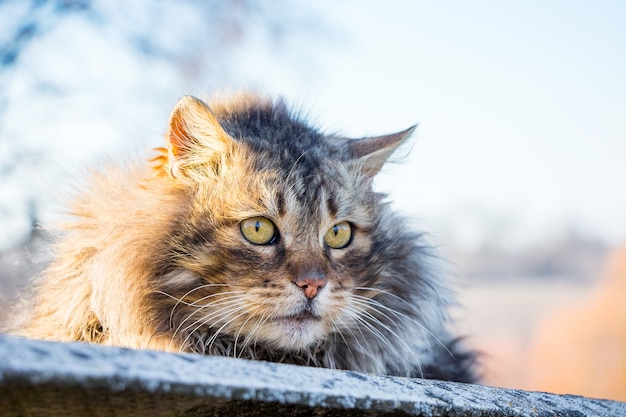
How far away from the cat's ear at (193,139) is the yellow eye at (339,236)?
0.37 meters

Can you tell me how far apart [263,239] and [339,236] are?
0.86ft

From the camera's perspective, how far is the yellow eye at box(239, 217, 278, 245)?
1729 mm

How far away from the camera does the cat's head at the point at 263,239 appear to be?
1677mm

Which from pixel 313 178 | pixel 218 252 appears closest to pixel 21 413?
pixel 218 252

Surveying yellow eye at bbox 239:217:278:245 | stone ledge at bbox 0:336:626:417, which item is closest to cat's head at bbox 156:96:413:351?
yellow eye at bbox 239:217:278:245

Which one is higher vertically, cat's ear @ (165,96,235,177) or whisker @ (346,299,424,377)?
cat's ear @ (165,96,235,177)

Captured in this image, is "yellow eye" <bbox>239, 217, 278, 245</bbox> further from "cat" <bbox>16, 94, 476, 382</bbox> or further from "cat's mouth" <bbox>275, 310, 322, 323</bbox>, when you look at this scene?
"cat's mouth" <bbox>275, 310, 322, 323</bbox>

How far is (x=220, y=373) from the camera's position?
2.67 ft

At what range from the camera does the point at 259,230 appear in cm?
174

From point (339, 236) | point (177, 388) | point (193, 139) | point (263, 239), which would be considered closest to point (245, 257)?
point (263, 239)

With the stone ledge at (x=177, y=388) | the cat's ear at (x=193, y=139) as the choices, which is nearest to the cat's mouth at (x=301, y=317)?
the cat's ear at (x=193, y=139)

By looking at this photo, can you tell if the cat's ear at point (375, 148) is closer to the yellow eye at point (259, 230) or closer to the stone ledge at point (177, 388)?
the yellow eye at point (259, 230)

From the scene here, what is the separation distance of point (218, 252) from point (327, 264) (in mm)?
297

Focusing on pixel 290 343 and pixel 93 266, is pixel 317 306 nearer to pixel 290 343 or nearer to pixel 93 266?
pixel 290 343
